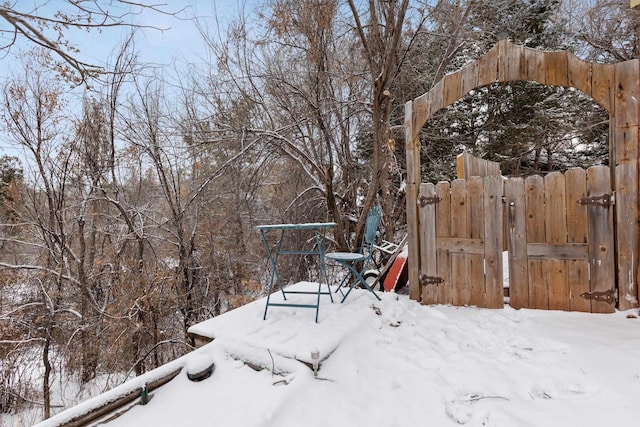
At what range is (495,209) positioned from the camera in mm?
2891

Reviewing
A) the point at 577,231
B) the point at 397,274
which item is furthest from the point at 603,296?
the point at 397,274

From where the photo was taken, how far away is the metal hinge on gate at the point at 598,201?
257cm

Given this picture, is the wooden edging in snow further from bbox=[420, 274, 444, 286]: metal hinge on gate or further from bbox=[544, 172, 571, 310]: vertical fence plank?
bbox=[544, 172, 571, 310]: vertical fence plank

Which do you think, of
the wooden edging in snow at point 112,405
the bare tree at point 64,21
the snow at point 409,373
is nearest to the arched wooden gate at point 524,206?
the snow at point 409,373

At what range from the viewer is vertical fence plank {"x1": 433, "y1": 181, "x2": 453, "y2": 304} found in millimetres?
3100

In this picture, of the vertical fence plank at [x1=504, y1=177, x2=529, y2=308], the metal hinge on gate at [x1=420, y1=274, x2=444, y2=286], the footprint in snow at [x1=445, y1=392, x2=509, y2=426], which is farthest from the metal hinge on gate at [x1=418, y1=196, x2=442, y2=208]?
the footprint in snow at [x1=445, y1=392, x2=509, y2=426]

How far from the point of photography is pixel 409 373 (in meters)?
2.01

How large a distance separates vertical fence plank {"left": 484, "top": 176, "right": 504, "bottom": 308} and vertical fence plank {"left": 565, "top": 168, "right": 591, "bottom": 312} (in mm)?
521

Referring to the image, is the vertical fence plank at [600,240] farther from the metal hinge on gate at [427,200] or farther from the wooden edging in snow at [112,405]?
the wooden edging in snow at [112,405]

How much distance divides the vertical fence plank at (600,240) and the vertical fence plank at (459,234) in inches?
A: 38.1

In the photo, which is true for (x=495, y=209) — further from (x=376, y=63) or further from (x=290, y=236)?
(x=290, y=236)

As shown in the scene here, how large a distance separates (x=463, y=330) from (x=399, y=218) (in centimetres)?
612

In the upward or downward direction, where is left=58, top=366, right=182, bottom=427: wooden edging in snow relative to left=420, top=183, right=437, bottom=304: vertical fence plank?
downward

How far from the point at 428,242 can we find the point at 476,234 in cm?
46
